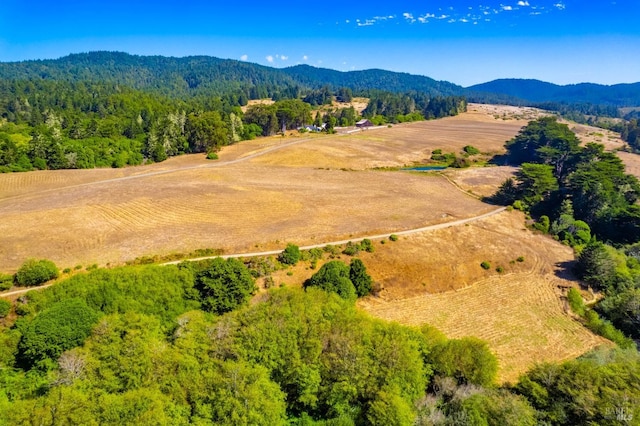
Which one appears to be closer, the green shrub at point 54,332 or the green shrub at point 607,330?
the green shrub at point 54,332

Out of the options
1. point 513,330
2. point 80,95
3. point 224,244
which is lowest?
point 513,330

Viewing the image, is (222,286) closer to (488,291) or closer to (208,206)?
(208,206)

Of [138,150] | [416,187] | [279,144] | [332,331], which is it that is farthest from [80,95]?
[332,331]

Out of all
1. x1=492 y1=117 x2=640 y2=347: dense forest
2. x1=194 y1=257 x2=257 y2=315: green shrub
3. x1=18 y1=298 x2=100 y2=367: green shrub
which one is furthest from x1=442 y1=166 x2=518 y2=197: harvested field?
x1=18 y1=298 x2=100 y2=367: green shrub

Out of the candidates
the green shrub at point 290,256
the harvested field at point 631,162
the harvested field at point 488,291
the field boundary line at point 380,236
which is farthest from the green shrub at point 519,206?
the harvested field at point 631,162

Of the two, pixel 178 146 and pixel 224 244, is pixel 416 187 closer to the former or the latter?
pixel 224 244

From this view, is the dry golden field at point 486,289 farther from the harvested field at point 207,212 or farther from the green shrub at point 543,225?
the harvested field at point 207,212
